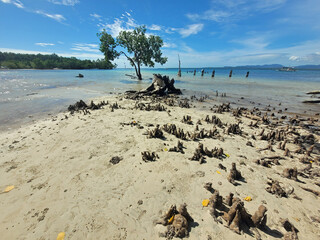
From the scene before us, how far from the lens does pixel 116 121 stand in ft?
27.6

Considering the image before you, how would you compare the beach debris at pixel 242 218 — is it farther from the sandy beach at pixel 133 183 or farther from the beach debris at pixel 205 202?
the beach debris at pixel 205 202

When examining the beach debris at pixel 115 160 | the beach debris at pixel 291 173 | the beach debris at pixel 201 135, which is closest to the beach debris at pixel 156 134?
the beach debris at pixel 201 135

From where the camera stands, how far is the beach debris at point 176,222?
266 centimetres

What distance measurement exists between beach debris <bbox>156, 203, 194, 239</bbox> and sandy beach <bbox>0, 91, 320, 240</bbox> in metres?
0.13

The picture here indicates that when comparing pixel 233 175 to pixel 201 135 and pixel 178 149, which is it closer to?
pixel 178 149

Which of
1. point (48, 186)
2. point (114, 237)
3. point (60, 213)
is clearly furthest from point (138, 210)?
point (48, 186)

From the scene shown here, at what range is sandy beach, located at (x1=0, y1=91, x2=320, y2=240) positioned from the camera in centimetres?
286

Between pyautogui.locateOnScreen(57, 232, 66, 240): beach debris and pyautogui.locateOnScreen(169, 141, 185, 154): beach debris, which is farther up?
pyautogui.locateOnScreen(169, 141, 185, 154): beach debris

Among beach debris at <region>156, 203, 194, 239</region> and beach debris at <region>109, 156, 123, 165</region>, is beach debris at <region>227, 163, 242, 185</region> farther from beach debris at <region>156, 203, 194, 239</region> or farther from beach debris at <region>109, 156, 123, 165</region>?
beach debris at <region>109, 156, 123, 165</region>

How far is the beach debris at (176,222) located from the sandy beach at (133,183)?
0.42ft

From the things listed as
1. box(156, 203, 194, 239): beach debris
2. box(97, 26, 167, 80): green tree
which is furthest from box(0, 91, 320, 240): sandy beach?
box(97, 26, 167, 80): green tree

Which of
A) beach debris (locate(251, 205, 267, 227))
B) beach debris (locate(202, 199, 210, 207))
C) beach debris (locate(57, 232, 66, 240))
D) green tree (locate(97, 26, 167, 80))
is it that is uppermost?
green tree (locate(97, 26, 167, 80))

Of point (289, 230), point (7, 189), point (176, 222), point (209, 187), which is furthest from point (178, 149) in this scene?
point (7, 189)

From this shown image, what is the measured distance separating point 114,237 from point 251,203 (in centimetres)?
323
